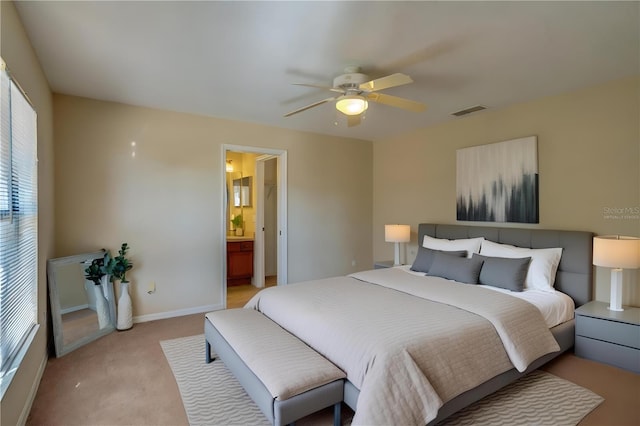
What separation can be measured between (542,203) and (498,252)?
2.37 feet

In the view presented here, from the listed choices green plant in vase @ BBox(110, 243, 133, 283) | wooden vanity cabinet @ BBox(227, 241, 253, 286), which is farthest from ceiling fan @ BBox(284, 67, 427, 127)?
wooden vanity cabinet @ BBox(227, 241, 253, 286)

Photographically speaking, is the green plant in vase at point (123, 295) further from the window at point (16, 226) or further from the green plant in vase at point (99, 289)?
the window at point (16, 226)

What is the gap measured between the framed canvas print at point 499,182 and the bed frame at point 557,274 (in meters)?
0.20

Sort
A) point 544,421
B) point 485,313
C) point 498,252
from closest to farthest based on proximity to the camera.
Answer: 1. point 544,421
2. point 485,313
3. point 498,252

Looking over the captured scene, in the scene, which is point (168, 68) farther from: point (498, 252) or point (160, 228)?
point (498, 252)

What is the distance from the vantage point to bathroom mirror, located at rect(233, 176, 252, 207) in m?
6.22

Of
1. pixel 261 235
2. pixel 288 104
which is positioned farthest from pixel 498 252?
pixel 261 235

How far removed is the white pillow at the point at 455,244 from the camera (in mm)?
3852

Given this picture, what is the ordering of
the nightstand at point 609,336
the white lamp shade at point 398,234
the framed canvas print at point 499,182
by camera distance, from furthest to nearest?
the white lamp shade at point 398,234 < the framed canvas print at point 499,182 < the nightstand at point 609,336

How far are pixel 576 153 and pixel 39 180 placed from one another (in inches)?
193

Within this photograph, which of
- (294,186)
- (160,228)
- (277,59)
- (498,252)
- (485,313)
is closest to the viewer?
(485,313)

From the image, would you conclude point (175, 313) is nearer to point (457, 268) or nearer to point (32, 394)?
point (32, 394)

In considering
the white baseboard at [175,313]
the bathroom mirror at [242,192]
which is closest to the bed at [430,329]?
the white baseboard at [175,313]

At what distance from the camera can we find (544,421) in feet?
6.77
